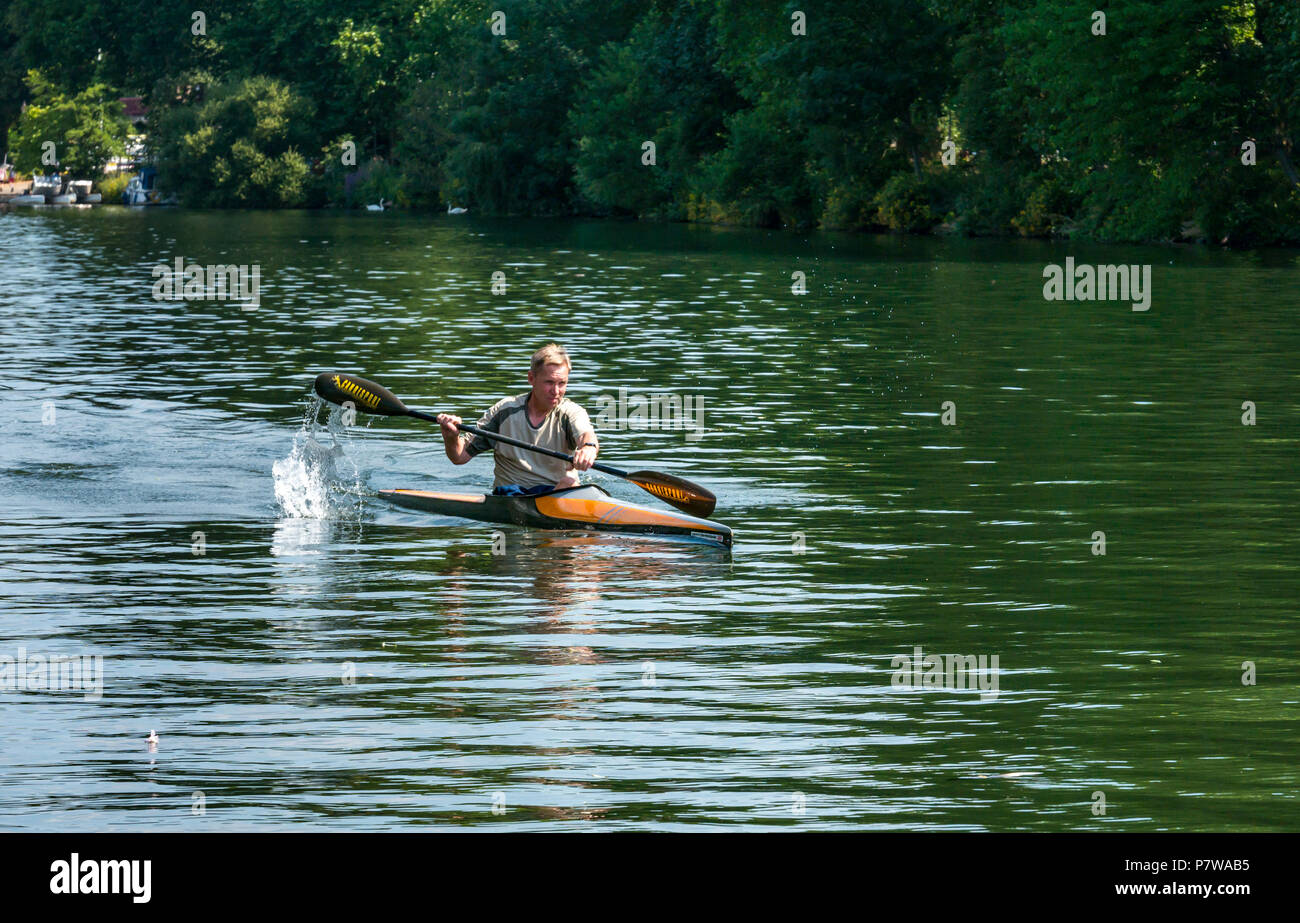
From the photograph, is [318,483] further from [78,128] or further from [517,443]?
[78,128]

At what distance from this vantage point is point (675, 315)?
36219 mm

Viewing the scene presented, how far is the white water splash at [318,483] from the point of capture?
16.7 metres

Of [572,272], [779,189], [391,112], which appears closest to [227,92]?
[391,112]

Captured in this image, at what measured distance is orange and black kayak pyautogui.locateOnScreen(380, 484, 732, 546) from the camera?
14766 mm

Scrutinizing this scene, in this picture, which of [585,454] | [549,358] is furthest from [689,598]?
[549,358]

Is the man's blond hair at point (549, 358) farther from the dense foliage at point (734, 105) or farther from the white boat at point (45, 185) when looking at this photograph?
the white boat at point (45, 185)

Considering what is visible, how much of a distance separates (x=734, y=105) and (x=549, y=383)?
6643 centimetres

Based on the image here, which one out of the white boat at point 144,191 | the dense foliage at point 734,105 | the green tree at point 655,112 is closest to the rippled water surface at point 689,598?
the dense foliage at point 734,105

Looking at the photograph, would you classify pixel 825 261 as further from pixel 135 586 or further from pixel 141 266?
pixel 135 586

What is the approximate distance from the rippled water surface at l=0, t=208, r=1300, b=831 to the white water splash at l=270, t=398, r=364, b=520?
0.18ft

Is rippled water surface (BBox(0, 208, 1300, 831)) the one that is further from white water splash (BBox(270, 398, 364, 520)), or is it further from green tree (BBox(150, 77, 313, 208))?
green tree (BBox(150, 77, 313, 208))

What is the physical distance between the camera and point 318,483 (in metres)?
17.6
